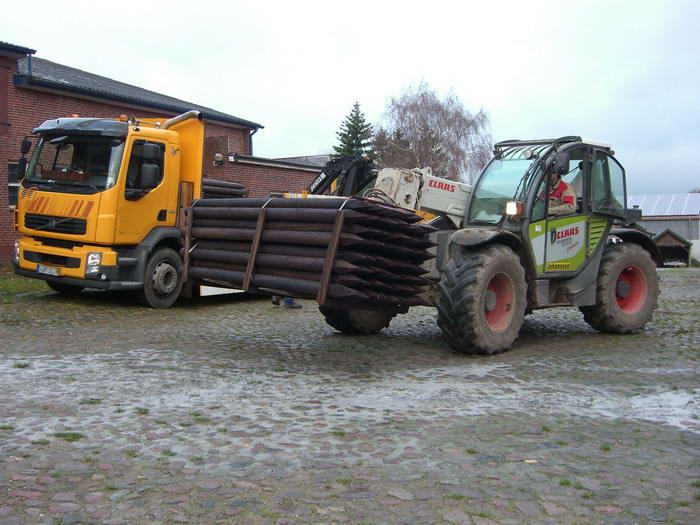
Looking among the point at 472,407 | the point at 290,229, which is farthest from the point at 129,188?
the point at 472,407

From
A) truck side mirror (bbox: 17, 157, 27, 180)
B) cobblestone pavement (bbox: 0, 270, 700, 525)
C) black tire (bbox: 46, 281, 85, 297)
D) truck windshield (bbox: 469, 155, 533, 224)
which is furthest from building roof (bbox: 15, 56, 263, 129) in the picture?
cobblestone pavement (bbox: 0, 270, 700, 525)

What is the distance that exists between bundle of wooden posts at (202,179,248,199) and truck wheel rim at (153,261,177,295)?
1.55 m

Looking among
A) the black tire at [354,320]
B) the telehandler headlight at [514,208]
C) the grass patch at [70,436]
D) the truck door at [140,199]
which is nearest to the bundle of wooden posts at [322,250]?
the telehandler headlight at [514,208]

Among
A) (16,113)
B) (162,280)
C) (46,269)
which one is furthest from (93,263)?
(16,113)

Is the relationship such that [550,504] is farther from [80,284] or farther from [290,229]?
[80,284]

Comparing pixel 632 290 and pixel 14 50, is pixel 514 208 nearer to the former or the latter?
pixel 632 290

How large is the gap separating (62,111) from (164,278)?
1106cm

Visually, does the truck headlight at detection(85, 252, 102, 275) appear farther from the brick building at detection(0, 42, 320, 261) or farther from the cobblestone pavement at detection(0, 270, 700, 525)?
the brick building at detection(0, 42, 320, 261)

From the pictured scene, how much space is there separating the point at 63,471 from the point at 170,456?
0.63m

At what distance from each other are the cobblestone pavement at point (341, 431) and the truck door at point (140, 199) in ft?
9.67

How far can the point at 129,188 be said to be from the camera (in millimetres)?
12133

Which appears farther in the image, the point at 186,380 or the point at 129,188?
→ the point at 129,188

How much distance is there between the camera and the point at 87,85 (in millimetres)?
23234

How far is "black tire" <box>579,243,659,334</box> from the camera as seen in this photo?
10.2 m
